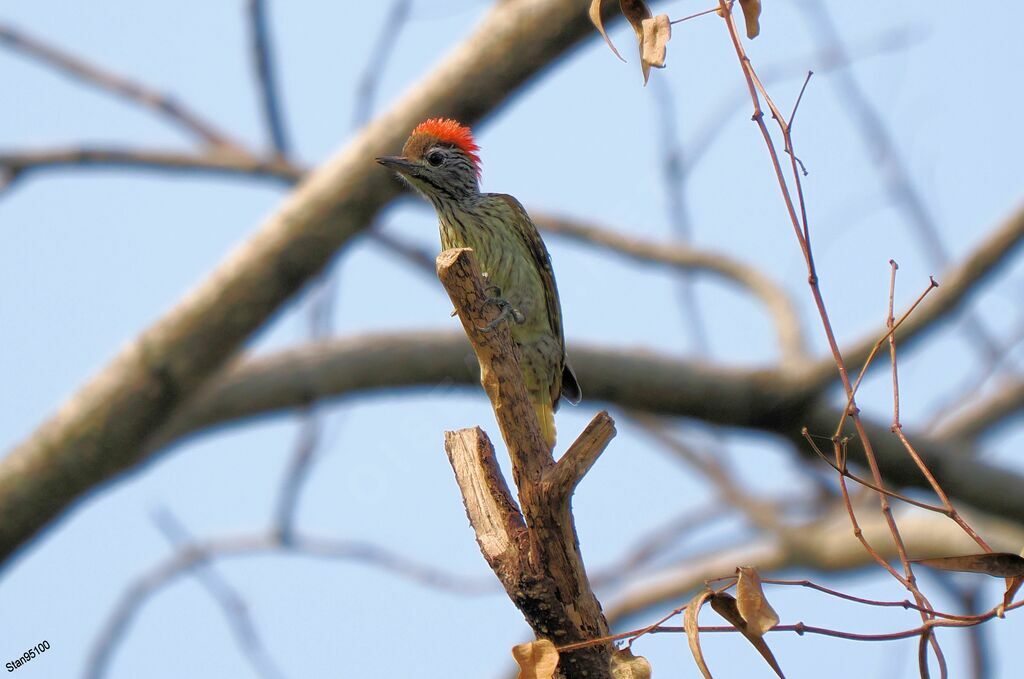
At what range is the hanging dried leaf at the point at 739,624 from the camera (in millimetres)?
2303

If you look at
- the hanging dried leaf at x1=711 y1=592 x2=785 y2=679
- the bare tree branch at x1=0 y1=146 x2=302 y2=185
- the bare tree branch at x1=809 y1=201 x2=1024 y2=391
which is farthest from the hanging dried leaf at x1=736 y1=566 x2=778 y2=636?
the bare tree branch at x1=0 y1=146 x2=302 y2=185

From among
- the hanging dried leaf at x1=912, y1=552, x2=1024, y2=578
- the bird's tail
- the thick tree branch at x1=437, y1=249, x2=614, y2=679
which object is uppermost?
the bird's tail

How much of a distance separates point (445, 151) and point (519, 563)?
8.71 ft

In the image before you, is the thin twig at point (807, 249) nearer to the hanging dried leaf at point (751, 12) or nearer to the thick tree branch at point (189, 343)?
the hanging dried leaf at point (751, 12)

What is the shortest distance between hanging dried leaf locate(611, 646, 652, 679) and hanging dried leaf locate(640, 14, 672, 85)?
1324mm

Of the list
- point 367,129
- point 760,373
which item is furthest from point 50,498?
point 760,373

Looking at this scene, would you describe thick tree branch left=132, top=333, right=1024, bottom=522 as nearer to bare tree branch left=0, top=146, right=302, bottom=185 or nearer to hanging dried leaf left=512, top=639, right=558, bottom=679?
bare tree branch left=0, top=146, right=302, bottom=185

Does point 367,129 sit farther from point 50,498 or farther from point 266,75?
point 50,498

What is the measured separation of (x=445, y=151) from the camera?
533 cm

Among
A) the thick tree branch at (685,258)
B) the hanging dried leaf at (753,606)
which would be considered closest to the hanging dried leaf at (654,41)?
the hanging dried leaf at (753,606)

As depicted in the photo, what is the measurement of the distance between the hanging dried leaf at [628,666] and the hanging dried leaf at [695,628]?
1.23ft

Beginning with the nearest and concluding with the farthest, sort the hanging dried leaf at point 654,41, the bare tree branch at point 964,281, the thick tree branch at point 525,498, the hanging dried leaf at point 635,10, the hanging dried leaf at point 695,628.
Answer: the hanging dried leaf at point 695,628, the hanging dried leaf at point 654,41, the hanging dried leaf at point 635,10, the thick tree branch at point 525,498, the bare tree branch at point 964,281

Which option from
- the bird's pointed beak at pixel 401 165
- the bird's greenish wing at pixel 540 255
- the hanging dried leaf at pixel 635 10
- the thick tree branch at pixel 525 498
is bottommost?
the thick tree branch at pixel 525 498

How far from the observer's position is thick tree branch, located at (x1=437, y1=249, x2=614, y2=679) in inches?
122
